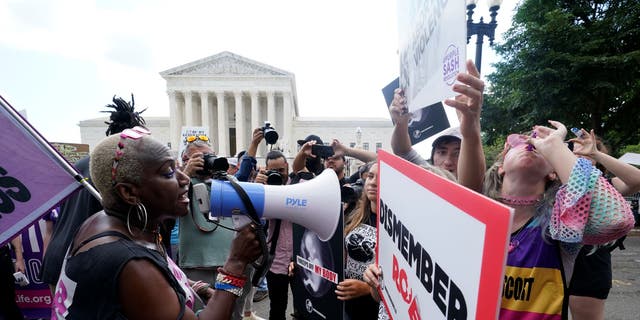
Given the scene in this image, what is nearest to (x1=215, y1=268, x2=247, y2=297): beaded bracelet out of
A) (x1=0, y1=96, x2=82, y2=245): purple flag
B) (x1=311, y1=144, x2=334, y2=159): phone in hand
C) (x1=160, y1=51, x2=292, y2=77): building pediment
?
(x1=0, y1=96, x2=82, y2=245): purple flag

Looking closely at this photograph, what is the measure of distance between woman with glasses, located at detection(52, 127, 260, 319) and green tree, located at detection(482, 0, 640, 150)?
1303cm

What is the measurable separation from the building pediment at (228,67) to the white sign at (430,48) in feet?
150

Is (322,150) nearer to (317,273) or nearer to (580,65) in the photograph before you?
(317,273)

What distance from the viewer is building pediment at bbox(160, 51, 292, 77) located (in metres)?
45.6

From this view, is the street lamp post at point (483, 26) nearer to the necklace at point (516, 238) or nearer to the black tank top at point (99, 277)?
the necklace at point (516, 238)

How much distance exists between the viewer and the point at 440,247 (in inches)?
30.2

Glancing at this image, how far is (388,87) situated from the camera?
253 centimetres

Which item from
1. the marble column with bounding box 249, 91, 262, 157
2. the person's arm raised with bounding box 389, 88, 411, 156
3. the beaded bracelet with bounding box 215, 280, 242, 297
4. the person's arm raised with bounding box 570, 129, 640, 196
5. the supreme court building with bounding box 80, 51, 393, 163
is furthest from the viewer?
the marble column with bounding box 249, 91, 262, 157

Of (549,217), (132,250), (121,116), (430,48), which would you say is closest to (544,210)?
(549,217)

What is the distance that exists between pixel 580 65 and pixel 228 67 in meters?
43.1

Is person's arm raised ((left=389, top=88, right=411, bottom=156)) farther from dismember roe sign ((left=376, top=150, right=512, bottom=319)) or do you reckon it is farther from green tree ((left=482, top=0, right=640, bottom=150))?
green tree ((left=482, top=0, right=640, bottom=150))

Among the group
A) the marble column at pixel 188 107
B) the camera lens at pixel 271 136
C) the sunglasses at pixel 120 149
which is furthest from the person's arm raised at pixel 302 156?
the marble column at pixel 188 107

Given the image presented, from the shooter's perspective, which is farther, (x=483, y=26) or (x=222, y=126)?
(x=222, y=126)

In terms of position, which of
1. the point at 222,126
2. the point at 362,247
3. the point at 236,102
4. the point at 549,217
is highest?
the point at 236,102
